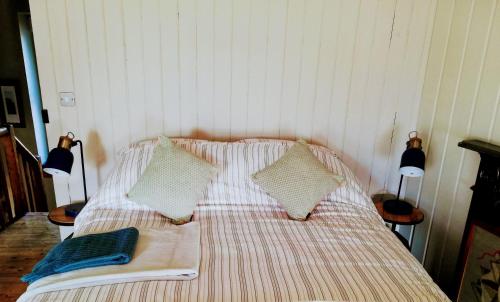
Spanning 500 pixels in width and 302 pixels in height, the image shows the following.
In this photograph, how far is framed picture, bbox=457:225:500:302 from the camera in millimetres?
1600

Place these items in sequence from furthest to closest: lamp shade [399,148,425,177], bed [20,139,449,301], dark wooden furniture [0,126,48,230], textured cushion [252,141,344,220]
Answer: dark wooden furniture [0,126,48,230] → lamp shade [399,148,425,177] → textured cushion [252,141,344,220] → bed [20,139,449,301]

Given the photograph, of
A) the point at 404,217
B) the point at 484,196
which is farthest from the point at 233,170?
the point at 484,196

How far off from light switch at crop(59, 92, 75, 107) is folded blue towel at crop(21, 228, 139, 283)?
3.82 ft

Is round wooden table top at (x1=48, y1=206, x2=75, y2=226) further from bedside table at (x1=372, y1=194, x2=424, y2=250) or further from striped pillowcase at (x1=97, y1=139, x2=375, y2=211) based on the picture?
bedside table at (x1=372, y1=194, x2=424, y2=250)

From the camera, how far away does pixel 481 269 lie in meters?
1.70

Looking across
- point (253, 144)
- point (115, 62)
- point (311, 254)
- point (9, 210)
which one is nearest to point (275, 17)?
point (253, 144)

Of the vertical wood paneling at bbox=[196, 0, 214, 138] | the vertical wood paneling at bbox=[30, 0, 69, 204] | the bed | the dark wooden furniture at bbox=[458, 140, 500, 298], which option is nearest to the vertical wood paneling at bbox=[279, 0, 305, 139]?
the bed

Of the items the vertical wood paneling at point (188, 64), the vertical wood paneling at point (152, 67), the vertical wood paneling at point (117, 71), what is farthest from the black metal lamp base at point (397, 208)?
the vertical wood paneling at point (117, 71)

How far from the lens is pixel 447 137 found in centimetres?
214

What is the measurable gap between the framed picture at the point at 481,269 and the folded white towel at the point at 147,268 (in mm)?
1431

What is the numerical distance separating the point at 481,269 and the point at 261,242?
1157mm

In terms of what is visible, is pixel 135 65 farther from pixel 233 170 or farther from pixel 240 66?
pixel 233 170

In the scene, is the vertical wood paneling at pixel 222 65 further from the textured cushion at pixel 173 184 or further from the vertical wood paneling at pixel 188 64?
the textured cushion at pixel 173 184

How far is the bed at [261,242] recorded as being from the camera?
1249mm
